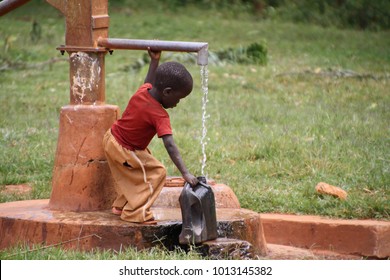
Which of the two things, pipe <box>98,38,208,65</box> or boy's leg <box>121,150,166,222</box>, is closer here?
pipe <box>98,38,208,65</box>

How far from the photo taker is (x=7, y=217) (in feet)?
15.7

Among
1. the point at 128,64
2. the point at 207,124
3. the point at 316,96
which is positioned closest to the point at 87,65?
the point at 207,124

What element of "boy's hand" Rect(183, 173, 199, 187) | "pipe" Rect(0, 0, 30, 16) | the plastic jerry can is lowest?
the plastic jerry can

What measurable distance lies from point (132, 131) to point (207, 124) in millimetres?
3337

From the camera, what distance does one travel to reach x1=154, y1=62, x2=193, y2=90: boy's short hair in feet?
14.8

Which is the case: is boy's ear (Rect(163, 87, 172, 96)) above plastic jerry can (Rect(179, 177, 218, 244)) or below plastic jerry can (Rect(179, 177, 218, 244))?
above

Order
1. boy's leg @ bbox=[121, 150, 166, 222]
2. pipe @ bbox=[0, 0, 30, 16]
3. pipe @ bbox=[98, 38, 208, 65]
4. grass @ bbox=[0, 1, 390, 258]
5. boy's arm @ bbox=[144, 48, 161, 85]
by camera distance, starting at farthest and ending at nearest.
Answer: grass @ bbox=[0, 1, 390, 258]
pipe @ bbox=[0, 0, 30, 16]
boy's arm @ bbox=[144, 48, 161, 85]
boy's leg @ bbox=[121, 150, 166, 222]
pipe @ bbox=[98, 38, 208, 65]

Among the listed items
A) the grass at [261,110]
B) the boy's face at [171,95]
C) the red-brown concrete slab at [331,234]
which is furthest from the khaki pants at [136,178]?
the grass at [261,110]

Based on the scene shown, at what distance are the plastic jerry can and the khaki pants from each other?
0.20 metres

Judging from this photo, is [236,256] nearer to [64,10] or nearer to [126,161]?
[126,161]

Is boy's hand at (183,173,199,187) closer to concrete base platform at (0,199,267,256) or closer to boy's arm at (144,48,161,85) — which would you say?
concrete base platform at (0,199,267,256)

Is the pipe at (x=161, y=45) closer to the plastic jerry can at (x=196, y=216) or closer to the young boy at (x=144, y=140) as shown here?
the young boy at (x=144, y=140)

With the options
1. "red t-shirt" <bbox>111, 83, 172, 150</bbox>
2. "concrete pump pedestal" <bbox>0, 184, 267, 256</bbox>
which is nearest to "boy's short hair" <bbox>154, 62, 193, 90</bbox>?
"red t-shirt" <bbox>111, 83, 172, 150</bbox>
